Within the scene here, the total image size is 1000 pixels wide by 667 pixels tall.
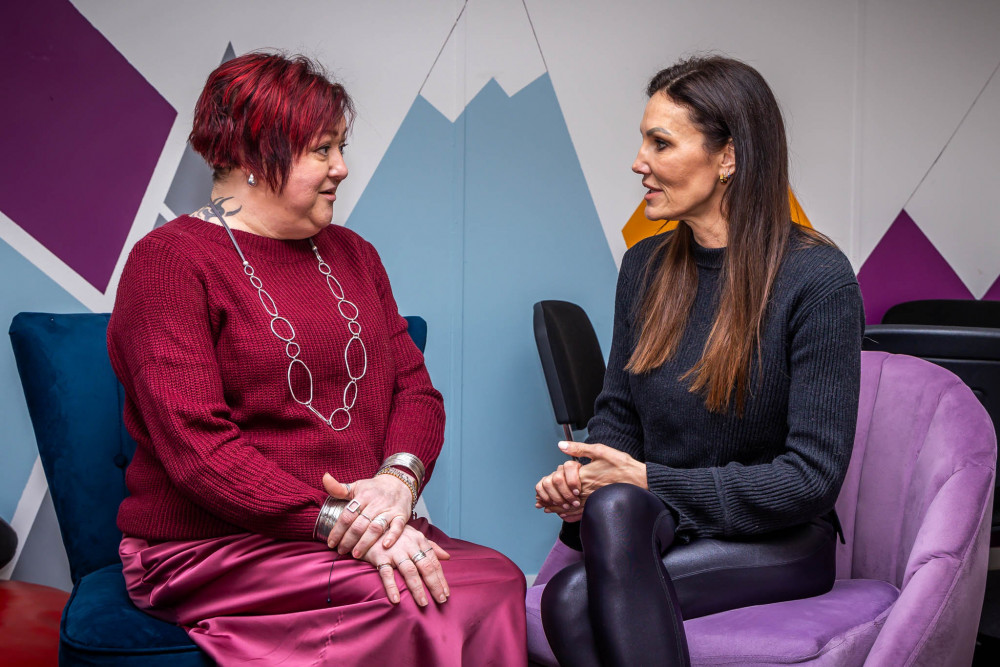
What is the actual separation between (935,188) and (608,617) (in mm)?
2597

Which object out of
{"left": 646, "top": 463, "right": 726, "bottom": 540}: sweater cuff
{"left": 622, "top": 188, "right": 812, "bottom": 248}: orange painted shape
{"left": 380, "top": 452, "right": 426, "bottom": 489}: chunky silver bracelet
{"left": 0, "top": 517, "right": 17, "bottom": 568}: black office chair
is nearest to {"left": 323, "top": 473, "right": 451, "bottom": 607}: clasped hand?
{"left": 380, "top": 452, "right": 426, "bottom": 489}: chunky silver bracelet

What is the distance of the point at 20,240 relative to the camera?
6.54 feet

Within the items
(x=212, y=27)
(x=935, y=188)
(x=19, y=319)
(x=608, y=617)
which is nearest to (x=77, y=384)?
(x=19, y=319)

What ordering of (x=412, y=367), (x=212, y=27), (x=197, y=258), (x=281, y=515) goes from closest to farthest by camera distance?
(x=281, y=515) → (x=197, y=258) → (x=412, y=367) → (x=212, y=27)

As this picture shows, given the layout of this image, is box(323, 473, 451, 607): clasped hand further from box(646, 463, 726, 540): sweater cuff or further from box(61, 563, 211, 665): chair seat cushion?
box(646, 463, 726, 540): sweater cuff

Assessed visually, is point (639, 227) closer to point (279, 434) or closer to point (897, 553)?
point (897, 553)

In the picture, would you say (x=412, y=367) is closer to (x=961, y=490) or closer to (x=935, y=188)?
(x=961, y=490)

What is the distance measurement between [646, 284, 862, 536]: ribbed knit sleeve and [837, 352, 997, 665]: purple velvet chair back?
19cm

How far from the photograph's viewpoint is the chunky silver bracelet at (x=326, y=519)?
1.34m

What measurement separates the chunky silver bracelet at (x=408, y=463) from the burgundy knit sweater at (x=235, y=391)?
1.4 inches

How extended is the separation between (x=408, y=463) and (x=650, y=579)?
0.50 m

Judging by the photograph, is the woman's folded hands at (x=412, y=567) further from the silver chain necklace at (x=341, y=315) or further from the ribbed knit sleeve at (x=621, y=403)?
the ribbed knit sleeve at (x=621, y=403)

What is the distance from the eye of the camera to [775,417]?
1443 millimetres

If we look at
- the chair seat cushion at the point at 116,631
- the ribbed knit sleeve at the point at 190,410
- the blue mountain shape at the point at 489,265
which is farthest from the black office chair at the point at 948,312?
the chair seat cushion at the point at 116,631
